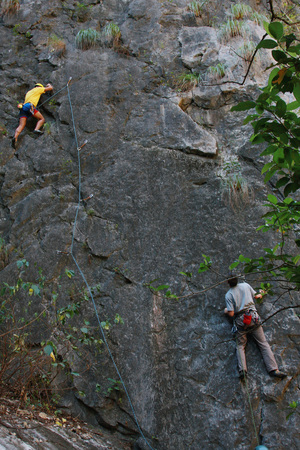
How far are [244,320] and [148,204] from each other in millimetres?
2208

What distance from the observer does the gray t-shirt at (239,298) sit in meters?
4.61

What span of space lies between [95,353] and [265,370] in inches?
80.9

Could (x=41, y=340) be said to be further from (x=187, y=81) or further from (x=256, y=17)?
(x=256, y=17)

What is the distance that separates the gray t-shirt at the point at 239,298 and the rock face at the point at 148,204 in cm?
29

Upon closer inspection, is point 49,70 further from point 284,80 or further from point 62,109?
point 284,80

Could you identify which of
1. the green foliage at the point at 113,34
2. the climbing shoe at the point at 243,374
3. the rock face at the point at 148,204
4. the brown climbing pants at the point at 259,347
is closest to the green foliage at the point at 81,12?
the rock face at the point at 148,204

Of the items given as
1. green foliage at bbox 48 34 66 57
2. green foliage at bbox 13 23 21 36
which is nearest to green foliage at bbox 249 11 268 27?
green foliage at bbox 48 34 66 57

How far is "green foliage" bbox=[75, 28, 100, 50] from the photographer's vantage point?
25.2 ft

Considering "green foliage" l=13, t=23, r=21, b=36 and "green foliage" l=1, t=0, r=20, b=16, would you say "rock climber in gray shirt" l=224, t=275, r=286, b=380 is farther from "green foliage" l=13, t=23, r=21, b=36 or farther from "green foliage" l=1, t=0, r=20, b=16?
"green foliage" l=1, t=0, r=20, b=16

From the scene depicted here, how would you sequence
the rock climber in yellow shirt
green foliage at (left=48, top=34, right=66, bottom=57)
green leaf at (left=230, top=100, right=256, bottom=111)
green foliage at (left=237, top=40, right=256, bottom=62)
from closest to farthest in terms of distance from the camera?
green leaf at (left=230, top=100, right=256, bottom=111)
green foliage at (left=237, top=40, right=256, bottom=62)
the rock climber in yellow shirt
green foliage at (left=48, top=34, right=66, bottom=57)

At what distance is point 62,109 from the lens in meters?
6.96

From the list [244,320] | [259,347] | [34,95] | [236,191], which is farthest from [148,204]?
[34,95]

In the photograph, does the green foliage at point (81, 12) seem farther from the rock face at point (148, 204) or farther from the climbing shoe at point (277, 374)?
the climbing shoe at point (277, 374)

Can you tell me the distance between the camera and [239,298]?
4.67 meters
